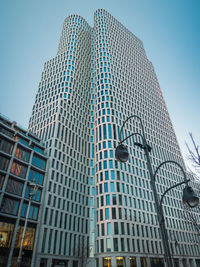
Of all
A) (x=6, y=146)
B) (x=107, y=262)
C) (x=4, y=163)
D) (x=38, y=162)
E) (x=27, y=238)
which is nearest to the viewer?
(x=27, y=238)

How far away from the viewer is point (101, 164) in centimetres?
6188

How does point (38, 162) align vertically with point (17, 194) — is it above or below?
above

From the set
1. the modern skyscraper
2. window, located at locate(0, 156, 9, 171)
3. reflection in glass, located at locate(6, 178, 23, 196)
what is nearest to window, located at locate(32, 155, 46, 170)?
the modern skyscraper

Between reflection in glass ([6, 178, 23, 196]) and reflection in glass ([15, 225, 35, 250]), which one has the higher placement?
reflection in glass ([6, 178, 23, 196])

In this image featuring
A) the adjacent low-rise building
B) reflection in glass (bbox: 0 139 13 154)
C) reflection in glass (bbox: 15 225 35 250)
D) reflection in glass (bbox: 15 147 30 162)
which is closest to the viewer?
the adjacent low-rise building

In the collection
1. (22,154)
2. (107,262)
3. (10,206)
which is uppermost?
(22,154)

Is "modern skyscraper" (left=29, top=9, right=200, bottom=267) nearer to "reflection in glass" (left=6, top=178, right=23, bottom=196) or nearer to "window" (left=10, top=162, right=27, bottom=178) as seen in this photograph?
"reflection in glass" (left=6, top=178, right=23, bottom=196)

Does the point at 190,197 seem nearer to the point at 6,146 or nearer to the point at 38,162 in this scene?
the point at 6,146

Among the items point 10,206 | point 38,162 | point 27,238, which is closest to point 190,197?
point 10,206

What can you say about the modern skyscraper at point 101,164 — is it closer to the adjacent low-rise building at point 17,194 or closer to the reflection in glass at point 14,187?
the adjacent low-rise building at point 17,194

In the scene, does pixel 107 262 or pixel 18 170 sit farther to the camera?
pixel 107 262

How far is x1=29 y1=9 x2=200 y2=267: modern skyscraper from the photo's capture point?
50594 mm

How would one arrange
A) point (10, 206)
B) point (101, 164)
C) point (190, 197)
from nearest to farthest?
point (190, 197) < point (10, 206) < point (101, 164)

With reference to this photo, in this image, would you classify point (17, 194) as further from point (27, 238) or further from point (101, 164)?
point (101, 164)
